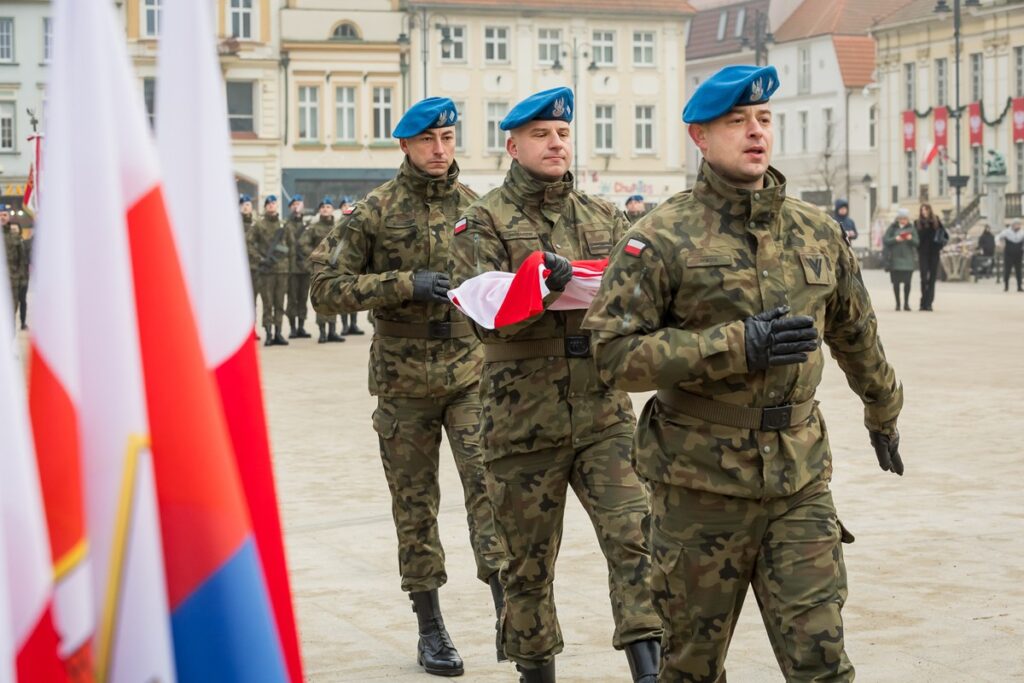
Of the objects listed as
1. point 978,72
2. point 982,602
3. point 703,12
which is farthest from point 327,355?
point 703,12

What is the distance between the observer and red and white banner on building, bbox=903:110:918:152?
82375 mm

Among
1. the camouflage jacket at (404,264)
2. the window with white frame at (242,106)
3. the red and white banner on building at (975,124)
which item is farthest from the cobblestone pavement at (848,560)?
the red and white banner on building at (975,124)

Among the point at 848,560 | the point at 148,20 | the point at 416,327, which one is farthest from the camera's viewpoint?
the point at 148,20

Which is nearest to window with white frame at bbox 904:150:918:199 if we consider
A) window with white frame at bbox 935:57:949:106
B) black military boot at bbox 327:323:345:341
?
window with white frame at bbox 935:57:949:106

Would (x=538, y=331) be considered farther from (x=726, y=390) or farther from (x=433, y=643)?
(x=433, y=643)

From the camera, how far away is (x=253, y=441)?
268 centimetres

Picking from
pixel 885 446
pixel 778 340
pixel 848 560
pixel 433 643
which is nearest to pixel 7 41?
pixel 848 560

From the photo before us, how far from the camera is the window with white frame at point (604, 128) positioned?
79.0 m

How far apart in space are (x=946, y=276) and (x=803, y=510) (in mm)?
42101

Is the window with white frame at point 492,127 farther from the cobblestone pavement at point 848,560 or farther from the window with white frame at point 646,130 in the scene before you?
the cobblestone pavement at point 848,560

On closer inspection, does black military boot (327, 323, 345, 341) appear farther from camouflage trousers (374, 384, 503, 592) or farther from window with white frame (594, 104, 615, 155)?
window with white frame (594, 104, 615, 155)

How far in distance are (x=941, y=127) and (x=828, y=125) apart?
46.2ft

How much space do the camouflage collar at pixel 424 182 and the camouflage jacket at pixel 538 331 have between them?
3.27 ft

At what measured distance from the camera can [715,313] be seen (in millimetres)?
4887
